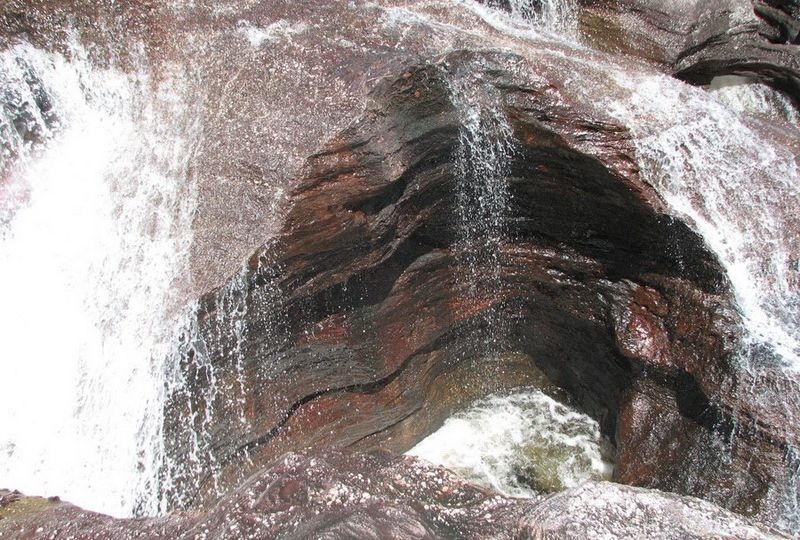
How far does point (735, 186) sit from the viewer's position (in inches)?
187

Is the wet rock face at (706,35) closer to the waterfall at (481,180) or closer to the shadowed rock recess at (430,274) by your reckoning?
the shadowed rock recess at (430,274)

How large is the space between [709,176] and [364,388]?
3.12 meters

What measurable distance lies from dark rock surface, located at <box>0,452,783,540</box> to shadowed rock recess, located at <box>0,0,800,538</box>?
125 centimetres

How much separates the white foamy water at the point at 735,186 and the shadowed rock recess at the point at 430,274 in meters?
0.15

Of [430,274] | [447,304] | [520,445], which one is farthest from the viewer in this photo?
[520,445]

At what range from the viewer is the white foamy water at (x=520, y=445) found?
5.68m

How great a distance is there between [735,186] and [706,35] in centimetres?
318

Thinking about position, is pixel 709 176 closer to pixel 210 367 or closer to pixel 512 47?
pixel 512 47

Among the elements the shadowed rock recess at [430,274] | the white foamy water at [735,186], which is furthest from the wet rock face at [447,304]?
the white foamy water at [735,186]

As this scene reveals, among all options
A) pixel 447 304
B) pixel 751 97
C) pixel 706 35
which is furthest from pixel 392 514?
pixel 706 35

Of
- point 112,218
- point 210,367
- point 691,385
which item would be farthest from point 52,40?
point 691,385

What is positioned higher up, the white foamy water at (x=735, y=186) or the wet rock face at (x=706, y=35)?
the wet rock face at (x=706, y=35)

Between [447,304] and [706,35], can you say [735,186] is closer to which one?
[447,304]

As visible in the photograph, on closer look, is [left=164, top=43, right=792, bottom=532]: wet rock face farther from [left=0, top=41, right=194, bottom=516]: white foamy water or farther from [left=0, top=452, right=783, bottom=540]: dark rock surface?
[left=0, top=452, right=783, bottom=540]: dark rock surface
